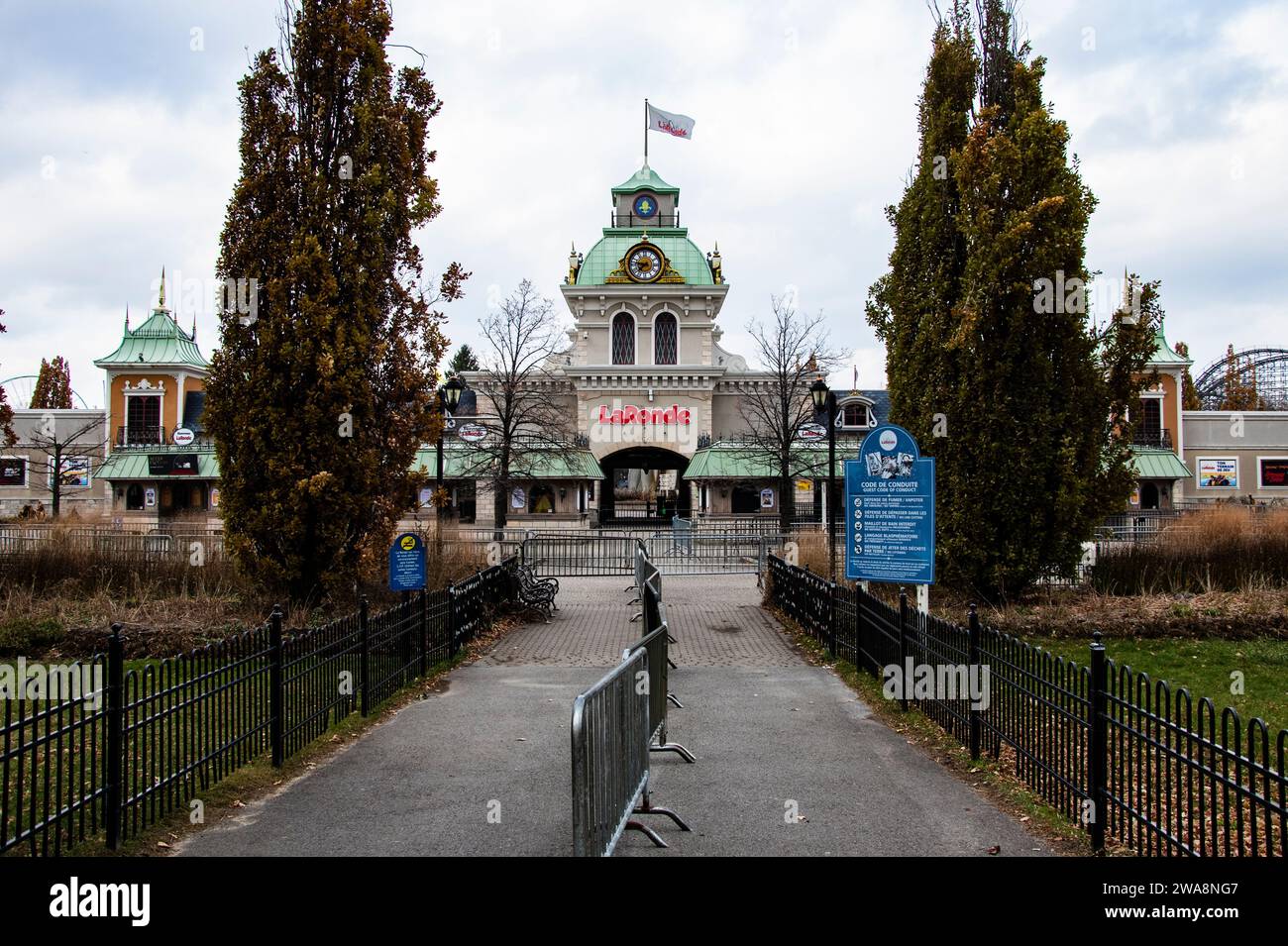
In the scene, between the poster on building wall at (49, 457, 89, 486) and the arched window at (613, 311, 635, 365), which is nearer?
the poster on building wall at (49, 457, 89, 486)

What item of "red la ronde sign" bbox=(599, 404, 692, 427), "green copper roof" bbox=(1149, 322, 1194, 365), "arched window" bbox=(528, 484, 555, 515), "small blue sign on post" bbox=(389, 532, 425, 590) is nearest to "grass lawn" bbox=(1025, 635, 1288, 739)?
"small blue sign on post" bbox=(389, 532, 425, 590)

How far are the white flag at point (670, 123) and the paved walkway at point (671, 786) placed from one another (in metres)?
43.9

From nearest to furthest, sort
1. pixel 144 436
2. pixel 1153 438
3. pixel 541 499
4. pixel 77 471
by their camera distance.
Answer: pixel 541 499, pixel 77 471, pixel 1153 438, pixel 144 436

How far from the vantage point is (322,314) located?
13891 mm

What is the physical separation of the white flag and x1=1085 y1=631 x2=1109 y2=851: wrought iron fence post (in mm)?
48972

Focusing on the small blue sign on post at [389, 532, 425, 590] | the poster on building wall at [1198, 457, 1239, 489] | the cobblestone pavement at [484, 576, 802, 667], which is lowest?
the cobblestone pavement at [484, 576, 802, 667]

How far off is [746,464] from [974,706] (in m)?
36.8

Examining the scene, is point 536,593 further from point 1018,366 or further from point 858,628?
point 1018,366

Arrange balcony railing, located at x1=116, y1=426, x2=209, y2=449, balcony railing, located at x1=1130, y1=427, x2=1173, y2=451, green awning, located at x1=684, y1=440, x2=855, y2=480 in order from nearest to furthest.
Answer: green awning, located at x1=684, y1=440, x2=855, y2=480
balcony railing, located at x1=1130, y1=427, x2=1173, y2=451
balcony railing, located at x1=116, y1=426, x2=209, y2=449

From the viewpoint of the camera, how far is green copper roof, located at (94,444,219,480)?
48.7 meters

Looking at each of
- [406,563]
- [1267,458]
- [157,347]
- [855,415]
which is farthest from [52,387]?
[1267,458]

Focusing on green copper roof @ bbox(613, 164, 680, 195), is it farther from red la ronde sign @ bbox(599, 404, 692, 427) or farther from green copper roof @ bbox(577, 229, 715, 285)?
red la ronde sign @ bbox(599, 404, 692, 427)

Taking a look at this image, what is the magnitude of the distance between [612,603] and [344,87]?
11.5 m
